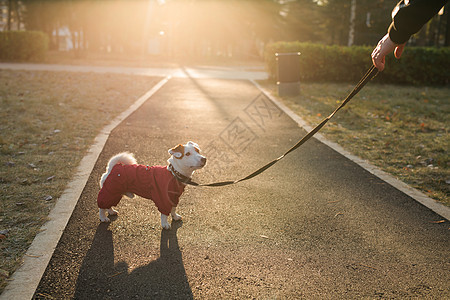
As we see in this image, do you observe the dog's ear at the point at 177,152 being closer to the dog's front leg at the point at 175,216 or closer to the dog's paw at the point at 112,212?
the dog's front leg at the point at 175,216

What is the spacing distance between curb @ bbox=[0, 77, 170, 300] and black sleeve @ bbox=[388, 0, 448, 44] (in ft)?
11.5

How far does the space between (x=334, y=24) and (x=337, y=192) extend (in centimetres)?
3904

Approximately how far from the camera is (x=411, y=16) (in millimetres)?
3270

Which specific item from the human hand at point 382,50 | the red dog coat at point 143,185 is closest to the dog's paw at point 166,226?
the red dog coat at point 143,185

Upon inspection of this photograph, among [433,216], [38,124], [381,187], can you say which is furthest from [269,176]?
[38,124]

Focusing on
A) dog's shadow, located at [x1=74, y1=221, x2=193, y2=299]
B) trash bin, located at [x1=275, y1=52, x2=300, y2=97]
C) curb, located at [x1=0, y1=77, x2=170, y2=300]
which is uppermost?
trash bin, located at [x1=275, y1=52, x2=300, y2=97]

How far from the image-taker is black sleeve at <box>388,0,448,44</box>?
3.21 m

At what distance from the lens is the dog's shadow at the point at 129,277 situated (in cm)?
294

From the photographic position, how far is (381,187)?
207 inches

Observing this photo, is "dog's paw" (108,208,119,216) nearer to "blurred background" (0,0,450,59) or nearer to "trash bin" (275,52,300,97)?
"trash bin" (275,52,300,97)

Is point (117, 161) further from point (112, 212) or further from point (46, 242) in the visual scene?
point (46, 242)

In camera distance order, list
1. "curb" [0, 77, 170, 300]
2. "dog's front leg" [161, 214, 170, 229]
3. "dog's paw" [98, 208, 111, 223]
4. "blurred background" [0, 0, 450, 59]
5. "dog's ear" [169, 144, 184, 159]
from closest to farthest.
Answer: "curb" [0, 77, 170, 300] → "dog's ear" [169, 144, 184, 159] → "dog's front leg" [161, 214, 170, 229] → "dog's paw" [98, 208, 111, 223] → "blurred background" [0, 0, 450, 59]

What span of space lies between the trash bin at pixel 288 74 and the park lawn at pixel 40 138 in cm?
474

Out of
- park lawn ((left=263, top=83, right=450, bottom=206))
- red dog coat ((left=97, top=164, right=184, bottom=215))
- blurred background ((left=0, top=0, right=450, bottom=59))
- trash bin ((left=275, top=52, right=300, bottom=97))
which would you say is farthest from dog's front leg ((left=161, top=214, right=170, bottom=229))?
blurred background ((left=0, top=0, right=450, bottom=59))
